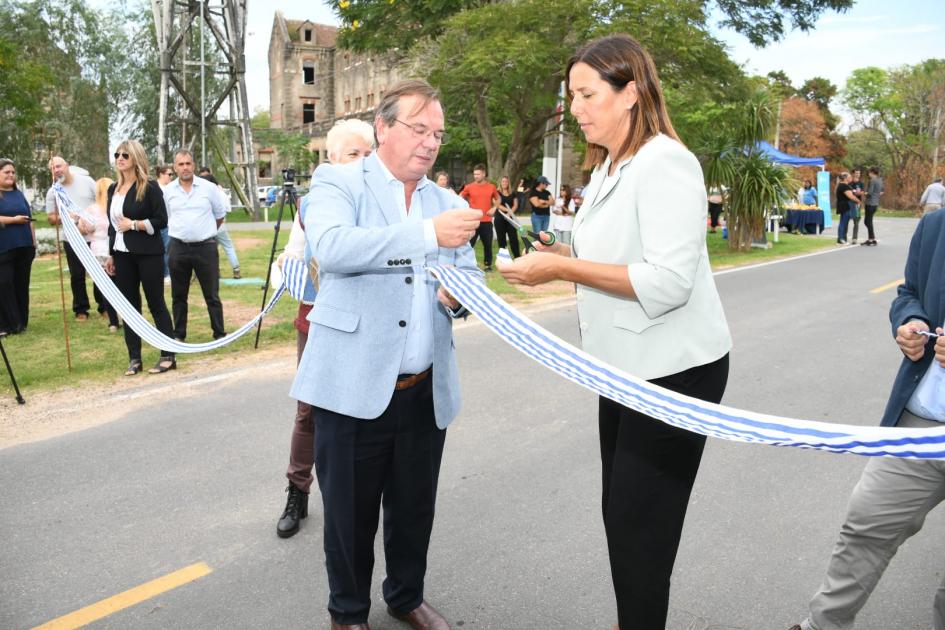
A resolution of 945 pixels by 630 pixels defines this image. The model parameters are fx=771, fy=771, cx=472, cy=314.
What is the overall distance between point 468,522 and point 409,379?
1.56 meters

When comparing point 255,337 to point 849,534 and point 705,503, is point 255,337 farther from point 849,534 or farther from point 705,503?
point 849,534

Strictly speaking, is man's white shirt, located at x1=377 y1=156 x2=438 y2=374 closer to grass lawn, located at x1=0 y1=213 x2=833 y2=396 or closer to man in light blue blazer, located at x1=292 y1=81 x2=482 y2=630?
man in light blue blazer, located at x1=292 y1=81 x2=482 y2=630

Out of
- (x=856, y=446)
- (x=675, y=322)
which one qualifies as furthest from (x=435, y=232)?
(x=856, y=446)

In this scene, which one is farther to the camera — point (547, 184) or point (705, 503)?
point (547, 184)

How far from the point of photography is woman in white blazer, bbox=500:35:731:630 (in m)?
2.20

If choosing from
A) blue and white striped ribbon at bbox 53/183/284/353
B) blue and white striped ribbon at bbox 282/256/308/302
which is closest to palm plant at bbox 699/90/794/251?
blue and white striped ribbon at bbox 53/183/284/353

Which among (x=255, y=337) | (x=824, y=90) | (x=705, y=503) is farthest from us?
(x=824, y=90)

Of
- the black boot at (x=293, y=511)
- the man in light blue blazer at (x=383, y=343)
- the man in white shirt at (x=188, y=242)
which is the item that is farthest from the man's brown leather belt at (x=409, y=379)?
the man in white shirt at (x=188, y=242)

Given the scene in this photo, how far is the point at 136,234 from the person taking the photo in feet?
22.8

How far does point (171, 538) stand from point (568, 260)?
2808 mm

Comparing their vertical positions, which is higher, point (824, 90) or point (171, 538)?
point (824, 90)

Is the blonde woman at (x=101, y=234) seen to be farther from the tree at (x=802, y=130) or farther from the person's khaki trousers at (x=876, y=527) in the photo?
the tree at (x=802, y=130)

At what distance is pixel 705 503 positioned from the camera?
4.39 meters

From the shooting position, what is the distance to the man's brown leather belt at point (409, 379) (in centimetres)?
284
